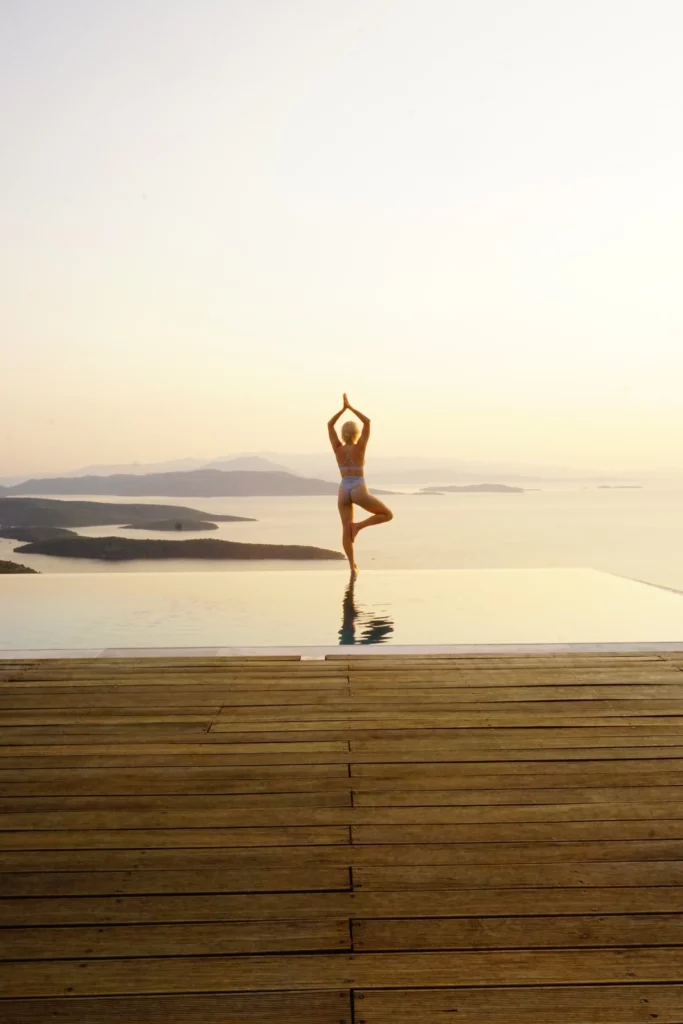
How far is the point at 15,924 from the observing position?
5.31ft

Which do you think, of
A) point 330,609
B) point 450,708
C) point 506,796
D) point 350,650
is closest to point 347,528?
point 330,609

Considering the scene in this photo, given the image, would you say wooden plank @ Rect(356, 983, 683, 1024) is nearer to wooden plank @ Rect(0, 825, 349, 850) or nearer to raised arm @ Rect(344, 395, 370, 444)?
wooden plank @ Rect(0, 825, 349, 850)

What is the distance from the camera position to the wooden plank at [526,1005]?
1.33 meters

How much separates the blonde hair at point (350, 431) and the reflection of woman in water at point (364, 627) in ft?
5.88

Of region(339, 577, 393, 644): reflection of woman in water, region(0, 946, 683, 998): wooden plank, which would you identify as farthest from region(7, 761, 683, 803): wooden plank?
region(339, 577, 393, 644): reflection of woman in water

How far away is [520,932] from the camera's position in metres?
1.58

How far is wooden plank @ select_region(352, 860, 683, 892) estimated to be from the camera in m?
1.76

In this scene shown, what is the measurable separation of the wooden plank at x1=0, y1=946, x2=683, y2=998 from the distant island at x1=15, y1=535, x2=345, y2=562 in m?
13.4

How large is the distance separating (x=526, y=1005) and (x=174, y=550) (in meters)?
19.1

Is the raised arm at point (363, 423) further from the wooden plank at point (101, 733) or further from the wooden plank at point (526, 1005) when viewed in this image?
the wooden plank at point (526, 1005)

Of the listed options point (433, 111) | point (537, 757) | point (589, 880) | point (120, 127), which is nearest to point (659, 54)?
point (433, 111)

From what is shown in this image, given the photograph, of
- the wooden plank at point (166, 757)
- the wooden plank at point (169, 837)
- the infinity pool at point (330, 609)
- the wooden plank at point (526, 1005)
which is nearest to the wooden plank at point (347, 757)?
the wooden plank at point (166, 757)

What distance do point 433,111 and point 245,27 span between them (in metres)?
2.41

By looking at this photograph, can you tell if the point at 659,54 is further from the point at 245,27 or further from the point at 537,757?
the point at 537,757
